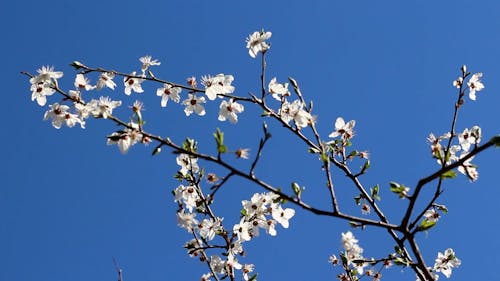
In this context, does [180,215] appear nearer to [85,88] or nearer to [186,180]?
[186,180]

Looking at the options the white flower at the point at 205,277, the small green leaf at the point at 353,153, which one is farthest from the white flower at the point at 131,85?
the white flower at the point at 205,277

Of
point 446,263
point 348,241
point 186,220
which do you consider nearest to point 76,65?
point 186,220

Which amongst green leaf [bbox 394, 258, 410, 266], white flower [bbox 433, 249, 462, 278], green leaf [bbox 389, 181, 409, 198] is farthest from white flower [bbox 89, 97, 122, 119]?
white flower [bbox 433, 249, 462, 278]

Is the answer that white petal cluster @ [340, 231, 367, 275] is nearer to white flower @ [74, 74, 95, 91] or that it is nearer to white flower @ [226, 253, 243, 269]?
white flower @ [226, 253, 243, 269]

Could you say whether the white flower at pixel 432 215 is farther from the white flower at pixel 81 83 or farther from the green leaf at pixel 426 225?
the white flower at pixel 81 83

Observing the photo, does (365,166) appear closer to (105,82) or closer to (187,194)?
(187,194)

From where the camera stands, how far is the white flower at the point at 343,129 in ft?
16.2

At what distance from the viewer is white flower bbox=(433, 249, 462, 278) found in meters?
5.73

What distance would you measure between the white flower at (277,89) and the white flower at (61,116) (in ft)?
5.64

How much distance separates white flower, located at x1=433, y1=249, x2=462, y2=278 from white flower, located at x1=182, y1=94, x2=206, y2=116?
10.3ft

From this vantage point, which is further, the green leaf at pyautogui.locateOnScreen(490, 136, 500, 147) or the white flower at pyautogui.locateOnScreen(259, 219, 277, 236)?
the white flower at pyautogui.locateOnScreen(259, 219, 277, 236)

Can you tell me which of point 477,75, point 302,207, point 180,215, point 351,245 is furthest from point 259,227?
point 477,75

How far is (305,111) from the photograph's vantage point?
4578 millimetres

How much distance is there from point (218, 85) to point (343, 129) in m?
1.26
